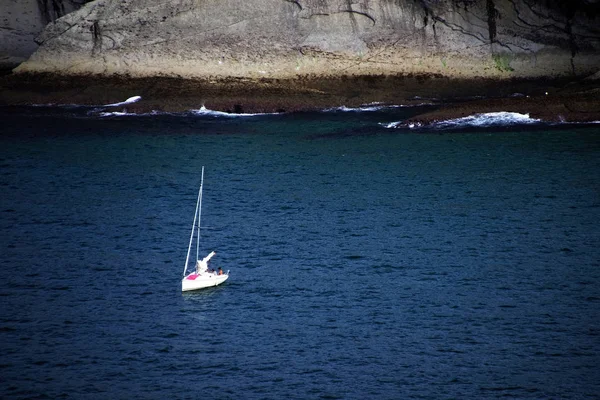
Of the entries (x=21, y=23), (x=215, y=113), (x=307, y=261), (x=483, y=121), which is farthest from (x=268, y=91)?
(x=307, y=261)

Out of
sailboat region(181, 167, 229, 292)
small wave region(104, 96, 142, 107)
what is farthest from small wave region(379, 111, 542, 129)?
sailboat region(181, 167, 229, 292)

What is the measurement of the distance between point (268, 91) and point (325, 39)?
429 centimetres

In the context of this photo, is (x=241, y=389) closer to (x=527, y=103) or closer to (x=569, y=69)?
(x=527, y=103)

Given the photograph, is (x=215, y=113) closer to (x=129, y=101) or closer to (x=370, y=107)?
(x=129, y=101)

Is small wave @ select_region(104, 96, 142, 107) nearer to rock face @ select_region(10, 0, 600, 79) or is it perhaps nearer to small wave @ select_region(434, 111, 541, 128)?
rock face @ select_region(10, 0, 600, 79)

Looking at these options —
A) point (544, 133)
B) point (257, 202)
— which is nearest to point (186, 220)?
point (257, 202)

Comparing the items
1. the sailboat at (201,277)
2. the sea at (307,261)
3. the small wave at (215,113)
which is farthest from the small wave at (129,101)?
the sailboat at (201,277)

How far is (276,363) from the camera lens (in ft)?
72.5

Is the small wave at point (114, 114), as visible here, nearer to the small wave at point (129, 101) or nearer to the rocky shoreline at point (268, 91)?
the rocky shoreline at point (268, 91)

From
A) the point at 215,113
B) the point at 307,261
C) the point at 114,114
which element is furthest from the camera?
the point at 215,113

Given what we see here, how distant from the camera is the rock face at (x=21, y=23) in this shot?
60656mm

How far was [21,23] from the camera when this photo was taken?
6084 centimetres

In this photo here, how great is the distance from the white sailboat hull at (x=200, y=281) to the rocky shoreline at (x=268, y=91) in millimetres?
23080

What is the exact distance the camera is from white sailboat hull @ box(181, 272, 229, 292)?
26.4 m
